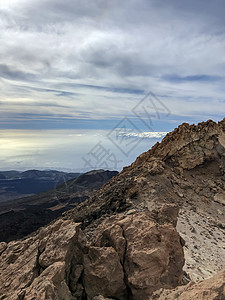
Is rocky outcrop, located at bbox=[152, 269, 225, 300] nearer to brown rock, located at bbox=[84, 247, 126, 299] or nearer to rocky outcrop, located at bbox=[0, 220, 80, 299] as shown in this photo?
brown rock, located at bbox=[84, 247, 126, 299]

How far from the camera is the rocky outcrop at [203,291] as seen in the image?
5145 millimetres

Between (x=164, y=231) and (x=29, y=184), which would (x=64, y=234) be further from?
(x=29, y=184)

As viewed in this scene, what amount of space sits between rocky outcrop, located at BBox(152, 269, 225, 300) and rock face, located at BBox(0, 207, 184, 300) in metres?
1.73

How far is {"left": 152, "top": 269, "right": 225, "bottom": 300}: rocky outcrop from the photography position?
5.14 meters

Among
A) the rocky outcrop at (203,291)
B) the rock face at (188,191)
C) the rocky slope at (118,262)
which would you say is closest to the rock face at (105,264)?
the rocky slope at (118,262)

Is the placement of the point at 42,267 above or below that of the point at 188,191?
below

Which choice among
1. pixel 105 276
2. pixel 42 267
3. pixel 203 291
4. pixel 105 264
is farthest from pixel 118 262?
pixel 203 291

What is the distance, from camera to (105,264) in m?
8.35

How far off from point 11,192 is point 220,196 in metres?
162

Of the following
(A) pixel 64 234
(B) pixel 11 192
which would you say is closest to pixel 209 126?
(A) pixel 64 234

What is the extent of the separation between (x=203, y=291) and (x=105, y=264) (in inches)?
151

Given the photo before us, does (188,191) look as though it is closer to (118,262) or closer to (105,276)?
(118,262)

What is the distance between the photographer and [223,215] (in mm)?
19938

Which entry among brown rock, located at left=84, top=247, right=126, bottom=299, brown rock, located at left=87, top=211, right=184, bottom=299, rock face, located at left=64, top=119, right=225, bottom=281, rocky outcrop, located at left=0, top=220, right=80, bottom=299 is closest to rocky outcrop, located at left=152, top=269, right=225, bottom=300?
brown rock, located at left=87, top=211, right=184, bottom=299
